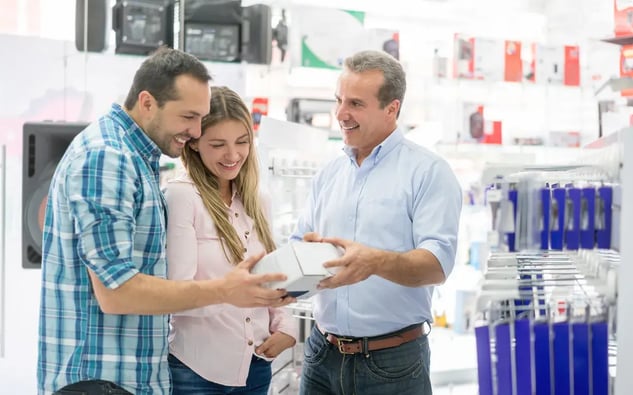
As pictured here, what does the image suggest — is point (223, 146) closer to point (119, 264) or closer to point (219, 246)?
point (219, 246)

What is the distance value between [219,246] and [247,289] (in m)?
0.30

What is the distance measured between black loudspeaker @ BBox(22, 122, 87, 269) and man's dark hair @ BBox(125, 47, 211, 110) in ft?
6.16

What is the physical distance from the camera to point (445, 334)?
7.09 m

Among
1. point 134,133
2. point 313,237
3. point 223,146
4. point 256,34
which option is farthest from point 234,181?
point 256,34

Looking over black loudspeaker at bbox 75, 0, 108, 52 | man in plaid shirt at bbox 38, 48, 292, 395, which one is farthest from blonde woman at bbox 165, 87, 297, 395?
black loudspeaker at bbox 75, 0, 108, 52

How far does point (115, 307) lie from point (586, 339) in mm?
1073

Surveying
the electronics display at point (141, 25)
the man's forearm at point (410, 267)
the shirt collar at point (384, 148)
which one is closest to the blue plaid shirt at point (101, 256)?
the man's forearm at point (410, 267)

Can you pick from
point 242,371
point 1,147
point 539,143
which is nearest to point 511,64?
point 539,143

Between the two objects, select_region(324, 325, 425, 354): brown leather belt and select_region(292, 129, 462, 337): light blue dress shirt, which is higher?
select_region(292, 129, 462, 337): light blue dress shirt

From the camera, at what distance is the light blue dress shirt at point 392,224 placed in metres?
2.30

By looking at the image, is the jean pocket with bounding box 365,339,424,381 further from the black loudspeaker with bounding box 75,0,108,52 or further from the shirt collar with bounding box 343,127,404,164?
the black loudspeaker with bounding box 75,0,108,52

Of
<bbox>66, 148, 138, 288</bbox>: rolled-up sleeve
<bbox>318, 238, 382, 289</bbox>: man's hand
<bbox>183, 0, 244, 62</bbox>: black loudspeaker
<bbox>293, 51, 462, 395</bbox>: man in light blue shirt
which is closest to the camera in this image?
<bbox>66, 148, 138, 288</bbox>: rolled-up sleeve

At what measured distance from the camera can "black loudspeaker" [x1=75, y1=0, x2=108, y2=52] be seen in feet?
15.3

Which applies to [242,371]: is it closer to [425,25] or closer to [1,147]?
[1,147]
